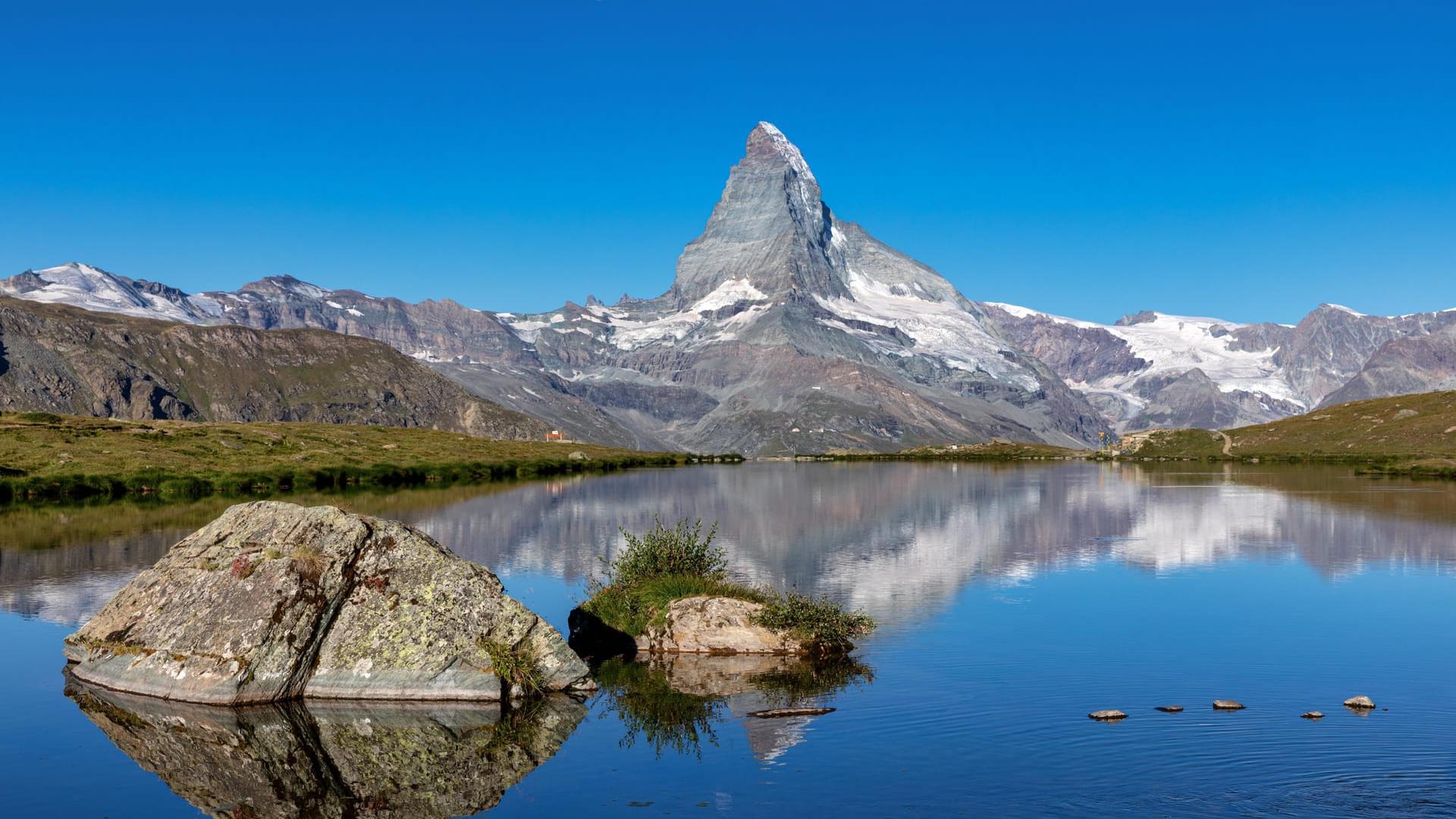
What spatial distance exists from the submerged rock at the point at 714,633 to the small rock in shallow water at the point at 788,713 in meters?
6.84

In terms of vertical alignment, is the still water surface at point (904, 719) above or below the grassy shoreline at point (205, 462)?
below

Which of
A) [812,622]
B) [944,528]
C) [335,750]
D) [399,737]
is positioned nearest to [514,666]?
[399,737]

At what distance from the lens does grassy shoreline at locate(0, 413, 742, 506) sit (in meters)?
102

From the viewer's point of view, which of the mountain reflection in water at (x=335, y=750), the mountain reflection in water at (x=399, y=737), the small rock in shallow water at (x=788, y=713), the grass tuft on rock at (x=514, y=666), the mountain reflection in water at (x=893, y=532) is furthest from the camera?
the mountain reflection in water at (x=893, y=532)

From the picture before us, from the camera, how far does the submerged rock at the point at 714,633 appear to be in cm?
3478

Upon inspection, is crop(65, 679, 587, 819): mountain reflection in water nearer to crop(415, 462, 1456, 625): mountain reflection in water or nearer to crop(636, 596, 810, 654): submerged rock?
crop(636, 596, 810, 654): submerged rock

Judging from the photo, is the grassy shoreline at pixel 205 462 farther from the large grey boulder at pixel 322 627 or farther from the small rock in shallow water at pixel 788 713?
the small rock in shallow water at pixel 788 713

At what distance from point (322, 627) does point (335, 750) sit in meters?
5.27

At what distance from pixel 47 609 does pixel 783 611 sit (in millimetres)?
26621

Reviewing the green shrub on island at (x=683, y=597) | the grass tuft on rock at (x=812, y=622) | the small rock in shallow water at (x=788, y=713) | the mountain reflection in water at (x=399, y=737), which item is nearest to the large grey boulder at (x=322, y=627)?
the mountain reflection in water at (x=399, y=737)

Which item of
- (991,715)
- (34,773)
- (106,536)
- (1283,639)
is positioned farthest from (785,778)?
(106,536)

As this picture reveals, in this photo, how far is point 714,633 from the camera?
116ft

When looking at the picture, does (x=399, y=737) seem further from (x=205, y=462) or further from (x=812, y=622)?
(x=205, y=462)

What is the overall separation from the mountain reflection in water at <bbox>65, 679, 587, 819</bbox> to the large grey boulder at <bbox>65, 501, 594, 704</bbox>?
0.55m
